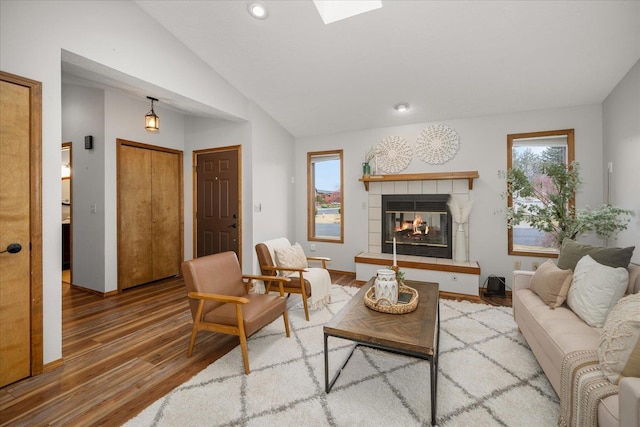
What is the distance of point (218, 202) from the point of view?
15.1ft

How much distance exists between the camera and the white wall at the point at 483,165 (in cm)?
358

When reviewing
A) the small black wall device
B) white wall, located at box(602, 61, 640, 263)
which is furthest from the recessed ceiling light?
the small black wall device

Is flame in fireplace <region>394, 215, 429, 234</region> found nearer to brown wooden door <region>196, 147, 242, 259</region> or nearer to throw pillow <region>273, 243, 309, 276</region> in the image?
throw pillow <region>273, 243, 309, 276</region>

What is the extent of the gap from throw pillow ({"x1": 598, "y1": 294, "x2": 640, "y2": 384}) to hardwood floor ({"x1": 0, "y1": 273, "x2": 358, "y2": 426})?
2401mm

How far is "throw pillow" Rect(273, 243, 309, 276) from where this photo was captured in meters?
3.48

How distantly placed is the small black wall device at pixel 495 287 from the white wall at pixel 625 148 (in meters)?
1.22

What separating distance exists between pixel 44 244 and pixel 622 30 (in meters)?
4.92

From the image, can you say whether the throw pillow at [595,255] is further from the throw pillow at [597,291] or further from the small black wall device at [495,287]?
the small black wall device at [495,287]

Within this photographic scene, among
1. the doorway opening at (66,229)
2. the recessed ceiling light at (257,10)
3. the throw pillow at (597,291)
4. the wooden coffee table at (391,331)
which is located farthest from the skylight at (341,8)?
the doorway opening at (66,229)

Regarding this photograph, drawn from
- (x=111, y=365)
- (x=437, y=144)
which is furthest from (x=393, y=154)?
(x=111, y=365)

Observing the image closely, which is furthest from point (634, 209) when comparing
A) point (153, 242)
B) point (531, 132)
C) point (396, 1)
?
point (153, 242)

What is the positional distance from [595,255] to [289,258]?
277 centimetres

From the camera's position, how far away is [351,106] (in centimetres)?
413

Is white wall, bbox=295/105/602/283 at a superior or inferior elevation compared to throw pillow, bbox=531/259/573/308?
superior
